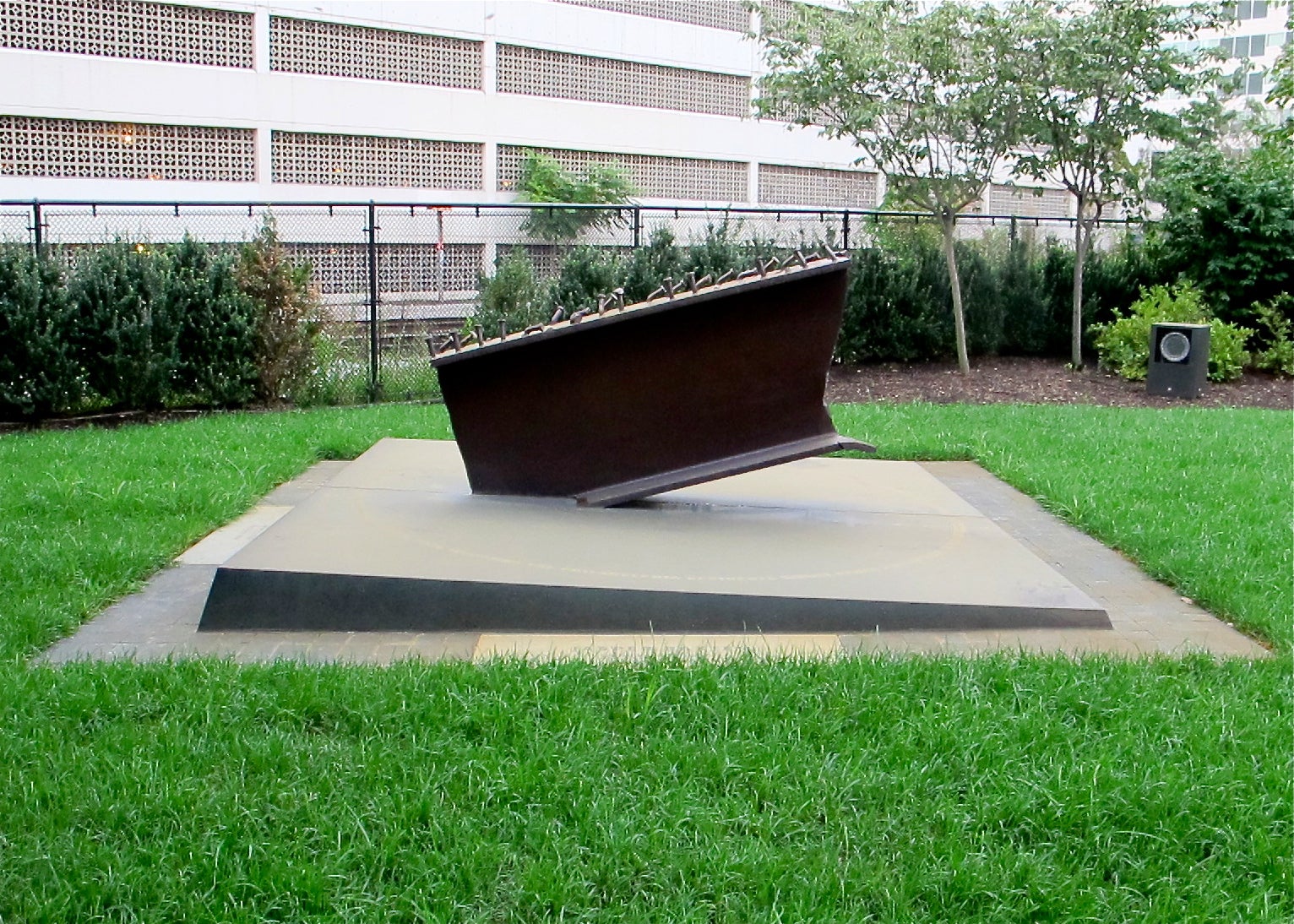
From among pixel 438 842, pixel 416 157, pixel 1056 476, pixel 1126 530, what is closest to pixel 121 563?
pixel 438 842

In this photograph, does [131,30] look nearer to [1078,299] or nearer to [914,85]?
[914,85]

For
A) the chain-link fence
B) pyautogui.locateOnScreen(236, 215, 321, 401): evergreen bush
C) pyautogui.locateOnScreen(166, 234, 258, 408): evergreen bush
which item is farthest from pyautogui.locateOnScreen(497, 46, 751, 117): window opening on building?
pyautogui.locateOnScreen(166, 234, 258, 408): evergreen bush

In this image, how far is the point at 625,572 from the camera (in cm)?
538

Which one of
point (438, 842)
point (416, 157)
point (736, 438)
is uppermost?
point (416, 157)

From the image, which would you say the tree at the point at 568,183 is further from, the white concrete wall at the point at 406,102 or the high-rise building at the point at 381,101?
the white concrete wall at the point at 406,102

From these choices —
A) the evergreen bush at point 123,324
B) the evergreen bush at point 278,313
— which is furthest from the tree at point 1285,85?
the evergreen bush at point 123,324

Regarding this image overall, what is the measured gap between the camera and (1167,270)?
1809 cm

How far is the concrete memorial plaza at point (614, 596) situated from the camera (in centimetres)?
509

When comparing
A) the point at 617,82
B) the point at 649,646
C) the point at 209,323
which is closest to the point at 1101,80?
the point at 209,323

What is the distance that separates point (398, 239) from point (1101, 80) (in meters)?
18.3

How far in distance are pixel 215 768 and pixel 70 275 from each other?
926 centimetres

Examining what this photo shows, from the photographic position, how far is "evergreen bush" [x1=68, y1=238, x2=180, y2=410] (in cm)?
1182

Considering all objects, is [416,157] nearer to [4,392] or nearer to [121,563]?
[4,392]

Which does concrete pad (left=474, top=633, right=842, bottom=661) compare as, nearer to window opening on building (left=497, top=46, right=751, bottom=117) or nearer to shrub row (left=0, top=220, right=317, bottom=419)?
shrub row (left=0, top=220, right=317, bottom=419)
